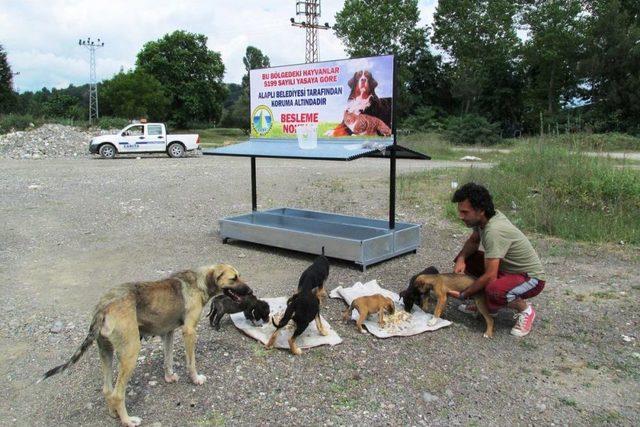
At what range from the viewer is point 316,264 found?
5.12 metres

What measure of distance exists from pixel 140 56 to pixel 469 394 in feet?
201

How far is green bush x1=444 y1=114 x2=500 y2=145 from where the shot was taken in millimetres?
37594

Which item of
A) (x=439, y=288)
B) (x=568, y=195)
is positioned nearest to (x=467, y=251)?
(x=439, y=288)

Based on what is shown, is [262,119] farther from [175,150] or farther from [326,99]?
[175,150]

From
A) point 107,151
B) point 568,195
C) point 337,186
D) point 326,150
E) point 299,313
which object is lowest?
point 299,313

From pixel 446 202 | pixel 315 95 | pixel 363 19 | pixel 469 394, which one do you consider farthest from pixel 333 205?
pixel 363 19

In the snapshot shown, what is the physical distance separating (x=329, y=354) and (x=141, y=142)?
22.5 metres

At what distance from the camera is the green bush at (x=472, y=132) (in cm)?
3759

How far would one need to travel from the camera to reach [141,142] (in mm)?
24547

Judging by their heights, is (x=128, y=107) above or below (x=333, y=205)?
above

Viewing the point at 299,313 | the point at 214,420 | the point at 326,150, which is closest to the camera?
the point at 214,420

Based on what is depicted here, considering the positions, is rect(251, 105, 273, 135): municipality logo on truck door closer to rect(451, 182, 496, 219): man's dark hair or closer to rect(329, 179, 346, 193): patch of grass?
rect(451, 182, 496, 219): man's dark hair

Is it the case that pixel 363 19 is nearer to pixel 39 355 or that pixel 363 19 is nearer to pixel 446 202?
pixel 446 202

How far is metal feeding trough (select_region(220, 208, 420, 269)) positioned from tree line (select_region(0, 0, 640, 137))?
3280 centimetres
